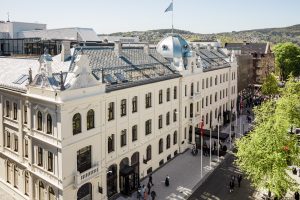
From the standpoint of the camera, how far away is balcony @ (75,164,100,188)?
28959mm

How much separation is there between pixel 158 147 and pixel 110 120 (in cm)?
1245

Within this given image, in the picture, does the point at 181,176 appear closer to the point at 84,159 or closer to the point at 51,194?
the point at 84,159

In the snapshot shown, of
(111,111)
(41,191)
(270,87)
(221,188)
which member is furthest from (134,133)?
(270,87)

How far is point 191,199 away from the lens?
3581 centimetres

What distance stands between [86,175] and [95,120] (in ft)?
17.6

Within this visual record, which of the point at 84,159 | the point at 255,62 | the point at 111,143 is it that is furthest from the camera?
the point at 255,62

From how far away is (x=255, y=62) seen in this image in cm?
10938

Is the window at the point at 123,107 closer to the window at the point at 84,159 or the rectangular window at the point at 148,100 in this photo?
the rectangular window at the point at 148,100

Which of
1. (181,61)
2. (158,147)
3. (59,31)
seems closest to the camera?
(158,147)

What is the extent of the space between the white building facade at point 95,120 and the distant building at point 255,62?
46513mm

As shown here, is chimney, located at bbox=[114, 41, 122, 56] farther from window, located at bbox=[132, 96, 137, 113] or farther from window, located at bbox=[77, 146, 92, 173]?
window, located at bbox=[77, 146, 92, 173]

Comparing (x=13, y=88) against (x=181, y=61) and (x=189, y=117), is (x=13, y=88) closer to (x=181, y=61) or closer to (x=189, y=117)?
(x=181, y=61)

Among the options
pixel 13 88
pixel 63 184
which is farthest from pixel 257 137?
pixel 13 88

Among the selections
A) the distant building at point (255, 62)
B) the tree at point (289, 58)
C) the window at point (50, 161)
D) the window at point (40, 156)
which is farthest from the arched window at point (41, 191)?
the tree at point (289, 58)
